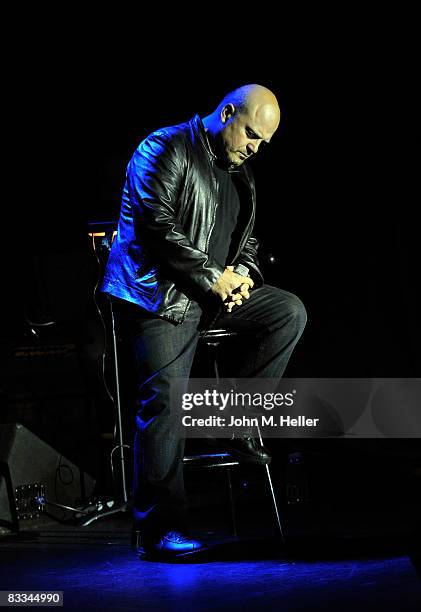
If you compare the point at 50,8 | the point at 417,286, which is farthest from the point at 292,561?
the point at 50,8

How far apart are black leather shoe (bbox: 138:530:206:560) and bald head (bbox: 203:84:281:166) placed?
1.35 metres

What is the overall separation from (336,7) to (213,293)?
311 centimetres

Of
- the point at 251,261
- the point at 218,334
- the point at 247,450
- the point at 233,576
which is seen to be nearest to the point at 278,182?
the point at 251,261

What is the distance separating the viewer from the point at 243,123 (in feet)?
9.36

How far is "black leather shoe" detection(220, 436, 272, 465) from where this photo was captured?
285 cm

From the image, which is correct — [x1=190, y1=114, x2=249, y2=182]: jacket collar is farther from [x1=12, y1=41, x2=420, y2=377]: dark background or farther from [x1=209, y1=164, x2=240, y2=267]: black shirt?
[x1=12, y1=41, x2=420, y2=377]: dark background

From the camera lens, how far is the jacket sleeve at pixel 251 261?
3.05m

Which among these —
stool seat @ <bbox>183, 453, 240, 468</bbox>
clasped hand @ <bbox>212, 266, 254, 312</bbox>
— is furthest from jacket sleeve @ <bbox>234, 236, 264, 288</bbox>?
stool seat @ <bbox>183, 453, 240, 468</bbox>

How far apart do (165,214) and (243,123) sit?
43 cm

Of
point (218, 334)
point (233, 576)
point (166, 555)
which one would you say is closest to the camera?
point (233, 576)

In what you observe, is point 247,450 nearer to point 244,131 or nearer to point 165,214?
point 165,214

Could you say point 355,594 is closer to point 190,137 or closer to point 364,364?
point 190,137

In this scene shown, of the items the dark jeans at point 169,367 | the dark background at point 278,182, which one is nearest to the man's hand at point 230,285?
the dark jeans at point 169,367

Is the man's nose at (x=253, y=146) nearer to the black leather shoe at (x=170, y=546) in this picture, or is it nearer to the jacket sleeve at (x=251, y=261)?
the jacket sleeve at (x=251, y=261)
